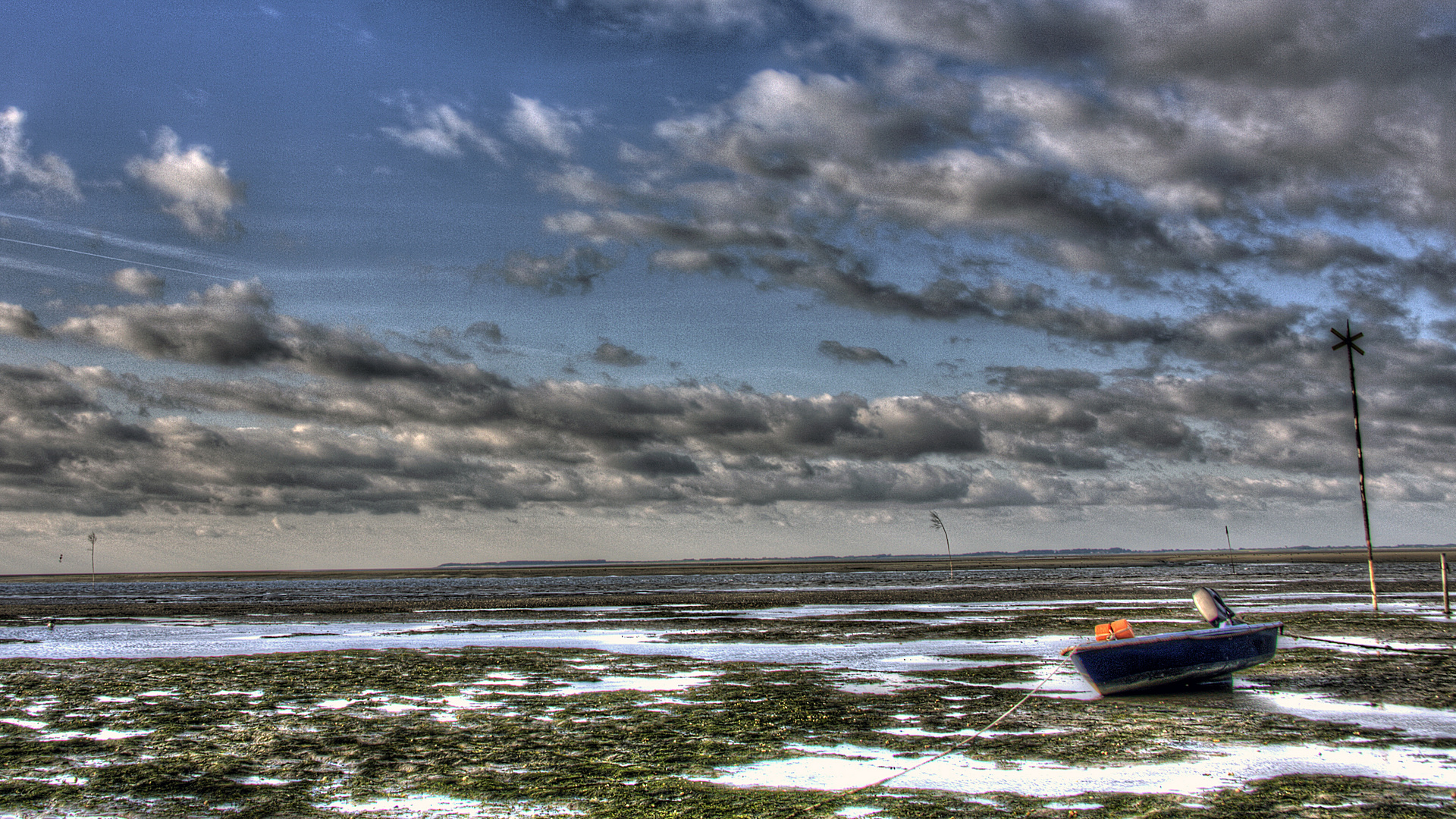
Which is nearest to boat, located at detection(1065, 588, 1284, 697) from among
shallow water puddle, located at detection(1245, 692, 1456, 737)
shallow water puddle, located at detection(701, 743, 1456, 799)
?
shallow water puddle, located at detection(1245, 692, 1456, 737)

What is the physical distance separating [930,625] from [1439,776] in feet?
80.0

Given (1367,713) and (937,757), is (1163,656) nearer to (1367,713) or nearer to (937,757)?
(1367,713)

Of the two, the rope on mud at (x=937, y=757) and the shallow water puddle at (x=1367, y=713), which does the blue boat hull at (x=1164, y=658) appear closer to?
the shallow water puddle at (x=1367, y=713)

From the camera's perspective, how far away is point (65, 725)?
15.6m

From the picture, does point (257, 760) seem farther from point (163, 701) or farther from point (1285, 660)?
point (1285, 660)

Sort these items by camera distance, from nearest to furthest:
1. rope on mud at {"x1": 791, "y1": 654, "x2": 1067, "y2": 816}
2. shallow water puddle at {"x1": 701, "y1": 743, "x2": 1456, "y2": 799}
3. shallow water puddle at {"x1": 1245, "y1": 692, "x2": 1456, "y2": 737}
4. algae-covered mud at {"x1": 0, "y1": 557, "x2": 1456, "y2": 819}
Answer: rope on mud at {"x1": 791, "y1": 654, "x2": 1067, "y2": 816} → algae-covered mud at {"x1": 0, "y1": 557, "x2": 1456, "y2": 819} → shallow water puddle at {"x1": 701, "y1": 743, "x2": 1456, "y2": 799} → shallow water puddle at {"x1": 1245, "y1": 692, "x2": 1456, "y2": 737}

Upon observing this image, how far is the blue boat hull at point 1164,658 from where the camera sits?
16.8 meters

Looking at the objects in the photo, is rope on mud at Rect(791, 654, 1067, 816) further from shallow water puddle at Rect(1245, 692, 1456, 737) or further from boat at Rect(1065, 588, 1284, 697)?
shallow water puddle at Rect(1245, 692, 1456, 737)

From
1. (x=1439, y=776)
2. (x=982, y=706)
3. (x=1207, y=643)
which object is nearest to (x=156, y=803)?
(x=982, y=706)

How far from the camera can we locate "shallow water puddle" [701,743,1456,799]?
35.0ft

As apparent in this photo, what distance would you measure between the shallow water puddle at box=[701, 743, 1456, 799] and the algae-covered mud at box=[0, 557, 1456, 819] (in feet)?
0.16

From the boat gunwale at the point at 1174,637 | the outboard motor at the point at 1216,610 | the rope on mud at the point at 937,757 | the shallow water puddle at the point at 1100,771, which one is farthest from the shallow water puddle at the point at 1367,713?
the rope on mud at the point at 937,757

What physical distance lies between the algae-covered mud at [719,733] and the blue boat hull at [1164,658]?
15.7 inches

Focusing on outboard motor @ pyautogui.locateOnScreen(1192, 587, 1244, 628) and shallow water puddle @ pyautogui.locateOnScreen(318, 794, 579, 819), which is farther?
outboard motor @ pyautogui.locateOnScreen(1192, 587, 1244, 628)
